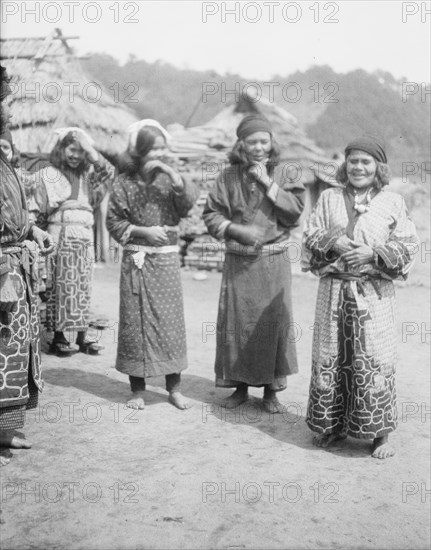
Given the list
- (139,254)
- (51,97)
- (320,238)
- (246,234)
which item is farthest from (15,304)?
(51,97)

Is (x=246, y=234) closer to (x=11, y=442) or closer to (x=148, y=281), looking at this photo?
(x=148, y=281)

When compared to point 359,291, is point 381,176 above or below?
above

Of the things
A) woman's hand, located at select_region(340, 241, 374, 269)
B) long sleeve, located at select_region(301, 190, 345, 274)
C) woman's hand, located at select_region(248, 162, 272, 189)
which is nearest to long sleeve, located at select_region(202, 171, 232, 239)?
woman's hand, located at select_region(248, 162, 272, 189)

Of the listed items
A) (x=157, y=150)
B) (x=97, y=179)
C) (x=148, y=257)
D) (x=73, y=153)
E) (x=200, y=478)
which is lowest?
(x=200, y=478)

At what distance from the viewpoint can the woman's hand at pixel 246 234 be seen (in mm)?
4363

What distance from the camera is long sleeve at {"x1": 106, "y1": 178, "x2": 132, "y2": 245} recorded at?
4480mm

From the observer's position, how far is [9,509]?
9.93 ft

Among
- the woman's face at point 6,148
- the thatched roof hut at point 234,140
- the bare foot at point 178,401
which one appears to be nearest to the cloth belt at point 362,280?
the bare foot at point 178,401

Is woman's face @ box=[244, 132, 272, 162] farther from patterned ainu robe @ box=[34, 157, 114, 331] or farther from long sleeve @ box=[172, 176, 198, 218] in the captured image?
patterned ainu robe @ box=[34, 157, 114, 331]

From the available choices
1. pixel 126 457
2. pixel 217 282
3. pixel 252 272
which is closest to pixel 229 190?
pixel 252 272

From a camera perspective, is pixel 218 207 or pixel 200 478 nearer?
pixel 200 478

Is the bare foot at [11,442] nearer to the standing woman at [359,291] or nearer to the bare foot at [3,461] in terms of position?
the bare foot at [3,461]

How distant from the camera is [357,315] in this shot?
12.0 feet

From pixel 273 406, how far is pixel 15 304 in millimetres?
2034
